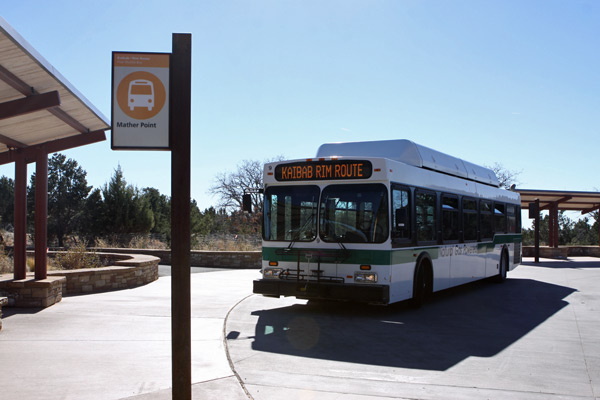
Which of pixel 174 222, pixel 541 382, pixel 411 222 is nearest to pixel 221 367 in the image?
pixel 174 222

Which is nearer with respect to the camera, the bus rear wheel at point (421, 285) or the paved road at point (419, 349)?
the paved road at point (419, 349)

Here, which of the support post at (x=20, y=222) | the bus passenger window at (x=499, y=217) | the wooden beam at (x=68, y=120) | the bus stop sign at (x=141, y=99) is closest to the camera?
the bus stop sign at (x=141, y=99)

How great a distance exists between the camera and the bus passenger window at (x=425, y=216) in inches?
469

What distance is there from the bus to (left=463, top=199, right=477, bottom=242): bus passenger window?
5.30ft

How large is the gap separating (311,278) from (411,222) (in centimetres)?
228

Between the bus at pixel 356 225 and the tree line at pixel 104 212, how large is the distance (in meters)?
17.7

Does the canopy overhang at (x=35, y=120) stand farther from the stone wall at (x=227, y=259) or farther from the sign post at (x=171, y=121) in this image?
the stone wall at (x=227, y=259)

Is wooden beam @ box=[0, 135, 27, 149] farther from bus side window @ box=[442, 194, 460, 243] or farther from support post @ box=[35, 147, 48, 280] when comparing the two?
bus side window @ box=[442, 194, 460, 243]

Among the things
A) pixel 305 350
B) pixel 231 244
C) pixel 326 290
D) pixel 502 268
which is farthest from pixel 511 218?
pixel 305 350

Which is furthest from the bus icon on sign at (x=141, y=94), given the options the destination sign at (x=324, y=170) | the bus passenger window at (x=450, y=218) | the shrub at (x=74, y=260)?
the shrub at (x=74, y=260)

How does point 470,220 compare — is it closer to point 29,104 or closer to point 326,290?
point 326,290

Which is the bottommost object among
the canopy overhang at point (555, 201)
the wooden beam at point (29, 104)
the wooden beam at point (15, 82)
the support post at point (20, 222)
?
the support post at point (20, 222)

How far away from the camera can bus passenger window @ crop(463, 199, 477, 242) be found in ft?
48.2

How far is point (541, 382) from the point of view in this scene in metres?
6.57
